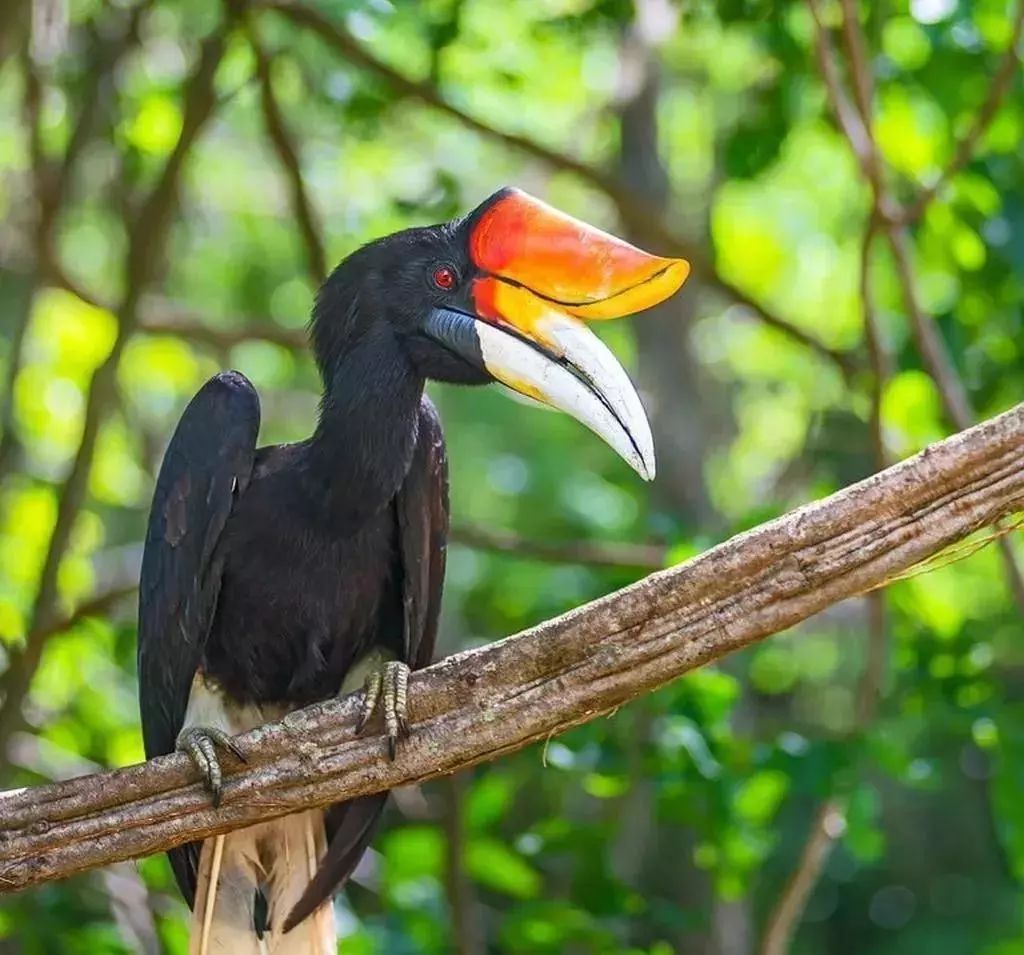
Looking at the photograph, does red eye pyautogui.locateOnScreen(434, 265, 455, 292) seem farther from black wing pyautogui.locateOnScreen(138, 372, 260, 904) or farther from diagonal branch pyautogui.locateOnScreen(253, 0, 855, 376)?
diagonal branch pyautogui.locateOnScreen(253, 0, 855, 376)

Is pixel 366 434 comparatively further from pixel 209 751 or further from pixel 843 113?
pixel 843 113

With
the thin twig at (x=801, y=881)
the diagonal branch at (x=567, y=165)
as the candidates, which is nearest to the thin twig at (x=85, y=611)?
the diagonal branch at (x=567, y=165)

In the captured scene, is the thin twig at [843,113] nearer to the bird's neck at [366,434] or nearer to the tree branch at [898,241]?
the tree branch at [898,241]

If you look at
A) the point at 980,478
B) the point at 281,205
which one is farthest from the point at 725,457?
the point at 980,478

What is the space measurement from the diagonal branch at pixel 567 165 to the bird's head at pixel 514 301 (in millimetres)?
1389

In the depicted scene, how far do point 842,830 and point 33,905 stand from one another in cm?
217

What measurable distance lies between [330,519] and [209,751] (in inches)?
30.1

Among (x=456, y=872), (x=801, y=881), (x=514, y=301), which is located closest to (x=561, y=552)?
(x=456, y=872)

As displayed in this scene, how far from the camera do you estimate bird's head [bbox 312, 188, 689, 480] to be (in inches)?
136

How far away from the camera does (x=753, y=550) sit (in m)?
3.00

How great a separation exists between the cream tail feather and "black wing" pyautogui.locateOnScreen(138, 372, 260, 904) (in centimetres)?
10

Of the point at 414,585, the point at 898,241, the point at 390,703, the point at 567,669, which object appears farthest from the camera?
the point at 898,241

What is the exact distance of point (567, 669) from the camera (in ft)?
10.1

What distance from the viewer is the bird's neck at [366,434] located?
3882 mm
